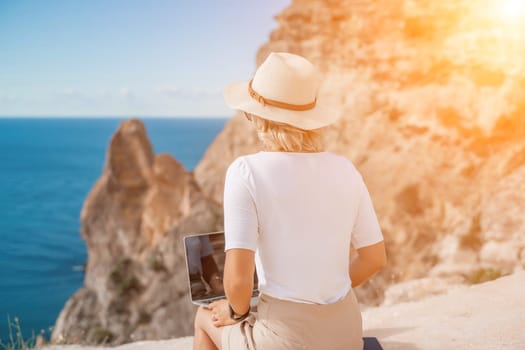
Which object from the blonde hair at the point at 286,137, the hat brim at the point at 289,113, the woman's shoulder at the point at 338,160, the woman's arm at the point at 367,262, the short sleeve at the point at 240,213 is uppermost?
the hat brim at the point at 289,113

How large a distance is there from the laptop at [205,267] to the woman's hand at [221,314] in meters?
0.35

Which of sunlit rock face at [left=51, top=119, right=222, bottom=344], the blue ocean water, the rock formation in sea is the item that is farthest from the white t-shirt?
sunlit rock face at [left=51, top=119, right=222, bottom=344]

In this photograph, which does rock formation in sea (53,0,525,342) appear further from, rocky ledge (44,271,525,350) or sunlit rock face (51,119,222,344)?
rocky ledge (44,271,525,350)

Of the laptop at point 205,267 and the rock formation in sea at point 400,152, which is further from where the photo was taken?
the rock formation in sea at point 400,152

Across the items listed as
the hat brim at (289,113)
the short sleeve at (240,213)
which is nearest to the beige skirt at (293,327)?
the short sleeve at (240,213)

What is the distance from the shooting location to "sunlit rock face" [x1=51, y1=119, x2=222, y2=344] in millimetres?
27062

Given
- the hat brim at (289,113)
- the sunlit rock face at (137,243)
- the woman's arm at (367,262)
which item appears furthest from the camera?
the sunlit rock face at (137,243)

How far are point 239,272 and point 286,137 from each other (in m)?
0.60

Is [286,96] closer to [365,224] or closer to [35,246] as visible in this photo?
[365,224]

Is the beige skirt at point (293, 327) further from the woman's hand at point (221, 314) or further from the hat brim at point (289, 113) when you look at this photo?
the hat brim at point (289, 113)

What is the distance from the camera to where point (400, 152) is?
72.2ft

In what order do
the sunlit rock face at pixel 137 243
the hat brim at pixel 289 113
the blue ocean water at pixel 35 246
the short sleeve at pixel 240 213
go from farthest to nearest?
the sunlit rock face at pixel 137 243 → the blue ocean water at pixel 35 246 → the hat brim at pixel 289 113 → the short sleeve at pixel 240 213

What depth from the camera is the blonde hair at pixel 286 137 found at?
89.8 inches

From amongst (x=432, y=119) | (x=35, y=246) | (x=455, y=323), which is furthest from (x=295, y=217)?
(x=35, y=246)
